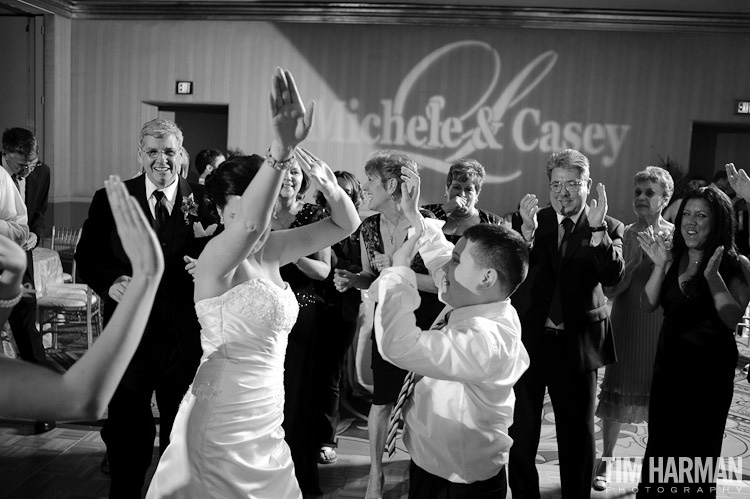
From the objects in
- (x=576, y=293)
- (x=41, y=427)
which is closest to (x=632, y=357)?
(x=576, y=293)

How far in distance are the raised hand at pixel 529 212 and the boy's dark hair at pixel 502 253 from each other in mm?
892

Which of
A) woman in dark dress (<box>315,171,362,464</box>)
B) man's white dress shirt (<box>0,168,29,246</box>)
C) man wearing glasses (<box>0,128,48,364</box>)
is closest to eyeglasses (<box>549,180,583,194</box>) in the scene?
woman in dark dress (<box>315,171,362,464</box>)

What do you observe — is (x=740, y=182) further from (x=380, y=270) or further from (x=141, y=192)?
(x=141, y=192)

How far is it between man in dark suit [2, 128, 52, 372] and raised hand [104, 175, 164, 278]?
9.16 feet

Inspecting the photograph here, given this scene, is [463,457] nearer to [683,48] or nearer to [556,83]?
[556,83]

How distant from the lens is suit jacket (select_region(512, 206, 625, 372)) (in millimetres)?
2838

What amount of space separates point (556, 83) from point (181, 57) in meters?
→ 4.99

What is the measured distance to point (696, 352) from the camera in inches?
108

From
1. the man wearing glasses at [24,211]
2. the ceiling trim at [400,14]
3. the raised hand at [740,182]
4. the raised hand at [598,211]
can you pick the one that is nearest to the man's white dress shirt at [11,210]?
the man wearing glasses at [24,211]

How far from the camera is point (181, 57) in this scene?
912cm

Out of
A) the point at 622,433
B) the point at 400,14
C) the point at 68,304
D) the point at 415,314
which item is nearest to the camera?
the point at 415,314

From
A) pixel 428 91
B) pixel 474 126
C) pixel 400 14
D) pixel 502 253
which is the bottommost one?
pixel 502 253

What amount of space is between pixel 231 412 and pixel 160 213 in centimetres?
115

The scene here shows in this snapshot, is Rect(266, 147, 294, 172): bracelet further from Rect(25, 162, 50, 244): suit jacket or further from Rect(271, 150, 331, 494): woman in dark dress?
Rect(25, 162, 50, 244): suit jacket
